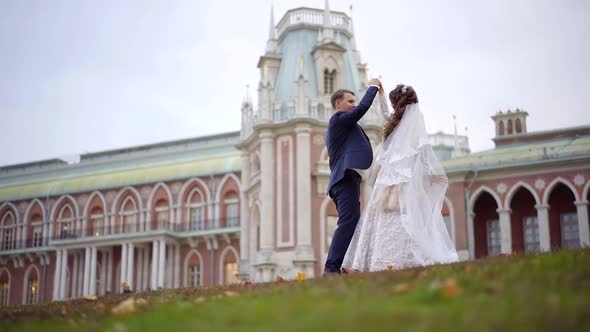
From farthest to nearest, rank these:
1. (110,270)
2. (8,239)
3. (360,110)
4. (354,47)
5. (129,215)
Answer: (8,239) < (129,215) < (110,270) < (354,47) < (360,110)

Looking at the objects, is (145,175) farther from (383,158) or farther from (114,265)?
(383,158)

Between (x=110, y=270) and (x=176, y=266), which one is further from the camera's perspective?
(x=110, y=270)

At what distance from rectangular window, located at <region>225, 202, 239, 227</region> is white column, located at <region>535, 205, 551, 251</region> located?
62.2 ft

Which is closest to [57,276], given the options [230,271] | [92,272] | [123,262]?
[92,272]

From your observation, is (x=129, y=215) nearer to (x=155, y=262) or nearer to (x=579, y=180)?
(x=155, y=262)

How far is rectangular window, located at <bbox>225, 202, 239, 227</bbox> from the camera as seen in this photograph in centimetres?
4625

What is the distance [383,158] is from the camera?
9.01m

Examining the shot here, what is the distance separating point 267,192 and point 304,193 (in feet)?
5.68

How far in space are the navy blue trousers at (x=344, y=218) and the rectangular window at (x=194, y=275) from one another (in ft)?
125

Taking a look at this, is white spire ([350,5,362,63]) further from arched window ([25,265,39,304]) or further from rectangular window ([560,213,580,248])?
arched window ([25,265,39,304])

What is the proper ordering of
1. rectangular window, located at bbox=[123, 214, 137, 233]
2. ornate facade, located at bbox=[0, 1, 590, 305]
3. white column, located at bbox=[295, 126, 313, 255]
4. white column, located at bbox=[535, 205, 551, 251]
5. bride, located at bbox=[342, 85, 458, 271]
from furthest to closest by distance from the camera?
rectangular window, located at bbox=[123, 214, 137, 233]
white column, located at bbox=[535, 205, 551, 251]
ornate facade, located at bbox=[0, 1, 590, 305]
white column, located at bbox=[295, 126, 313, 255]
bride, located at bbox=[342, 85, 458, 271]

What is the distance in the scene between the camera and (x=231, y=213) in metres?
46.7

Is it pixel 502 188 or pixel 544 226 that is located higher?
pixel 502 188

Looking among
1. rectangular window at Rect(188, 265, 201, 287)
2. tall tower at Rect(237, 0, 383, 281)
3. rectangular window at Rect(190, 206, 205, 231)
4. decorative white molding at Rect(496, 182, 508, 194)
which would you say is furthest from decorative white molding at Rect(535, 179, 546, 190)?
rectangular window at Rect(188, 265, 201, 287)
